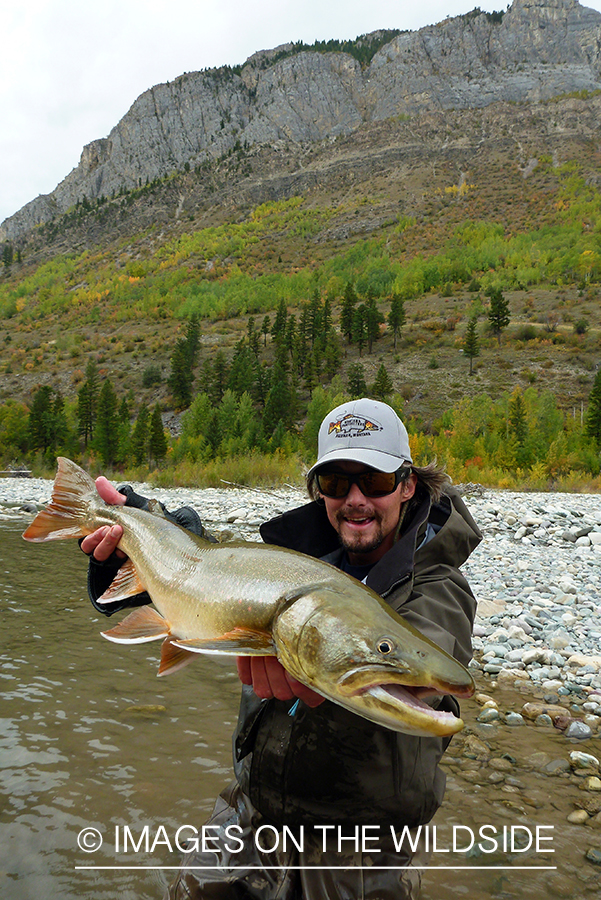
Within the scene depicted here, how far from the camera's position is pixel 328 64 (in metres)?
134

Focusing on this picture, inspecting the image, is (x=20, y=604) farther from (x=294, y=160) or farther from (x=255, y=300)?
(x=294, y=160)

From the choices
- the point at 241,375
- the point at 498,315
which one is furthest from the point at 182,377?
the point at 498,315

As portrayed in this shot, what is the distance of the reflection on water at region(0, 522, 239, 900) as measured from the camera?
103 inches

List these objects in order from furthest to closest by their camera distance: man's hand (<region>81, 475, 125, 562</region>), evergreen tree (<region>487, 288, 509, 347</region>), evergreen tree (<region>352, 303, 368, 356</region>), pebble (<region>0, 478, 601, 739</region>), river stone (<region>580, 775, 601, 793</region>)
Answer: evergreen tree (<region>352, 303, 368, 356</region>) → evergreen tree (<region>487, 288, 509, 347</region>) → pebble (<region>0, 478, 601, 739</region>) → river stone (<region>580, 775, 601, 793</region>) → man's hand (<region>81, 475, 125, 562</region>)

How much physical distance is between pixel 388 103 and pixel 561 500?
13989 centimetres

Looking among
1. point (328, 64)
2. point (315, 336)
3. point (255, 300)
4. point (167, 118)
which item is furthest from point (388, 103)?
point (315, 336)

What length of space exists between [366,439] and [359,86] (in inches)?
6193

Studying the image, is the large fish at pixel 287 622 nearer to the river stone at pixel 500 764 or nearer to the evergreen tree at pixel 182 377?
the river stone at pixel 500 764

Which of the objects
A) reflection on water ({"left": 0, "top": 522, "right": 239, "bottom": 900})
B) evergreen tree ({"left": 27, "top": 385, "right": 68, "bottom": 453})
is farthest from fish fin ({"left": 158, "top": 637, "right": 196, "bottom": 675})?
evergreen tree ({"left": 27, "top": 385, "right": 68, "bottom": 453})

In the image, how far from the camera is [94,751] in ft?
11.5

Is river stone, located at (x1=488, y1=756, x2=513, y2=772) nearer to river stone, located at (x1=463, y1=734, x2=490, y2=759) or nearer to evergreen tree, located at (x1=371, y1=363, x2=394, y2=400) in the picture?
river stone, located at (x1=463, y1=734, x2=490, y2=759)

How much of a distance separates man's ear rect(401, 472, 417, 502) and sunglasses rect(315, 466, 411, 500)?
9 cm

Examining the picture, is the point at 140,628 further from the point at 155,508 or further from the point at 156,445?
the point at 156,445

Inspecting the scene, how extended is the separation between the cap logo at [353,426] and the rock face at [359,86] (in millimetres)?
140305
